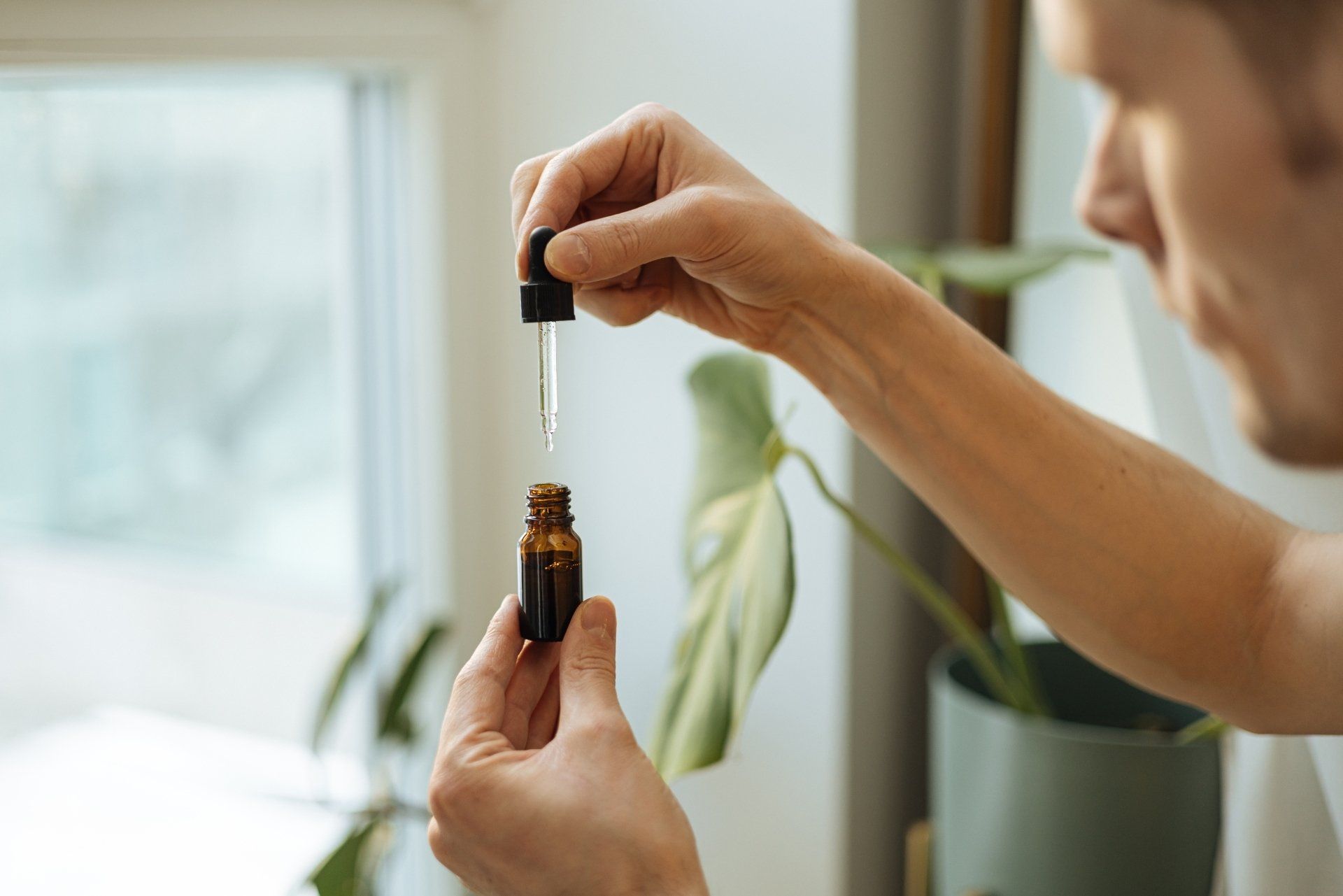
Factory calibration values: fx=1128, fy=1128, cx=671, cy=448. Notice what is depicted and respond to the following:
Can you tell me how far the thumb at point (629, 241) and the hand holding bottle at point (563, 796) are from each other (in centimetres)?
20

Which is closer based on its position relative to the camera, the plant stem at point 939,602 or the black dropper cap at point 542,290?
the black dropper cap at point 542,290

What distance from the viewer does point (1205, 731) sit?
1.06m

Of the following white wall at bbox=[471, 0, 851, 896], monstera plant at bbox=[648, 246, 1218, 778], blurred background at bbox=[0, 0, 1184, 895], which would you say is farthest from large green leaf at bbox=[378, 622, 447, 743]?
monstera plant at bbox=[648, 246, 1218, 778]

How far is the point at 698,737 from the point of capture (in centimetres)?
83

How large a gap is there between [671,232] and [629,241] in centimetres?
4

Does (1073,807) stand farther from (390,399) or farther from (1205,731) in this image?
(390,399)

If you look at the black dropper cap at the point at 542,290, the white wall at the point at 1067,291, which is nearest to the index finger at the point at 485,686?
the black dropper cap at the point at 542,290

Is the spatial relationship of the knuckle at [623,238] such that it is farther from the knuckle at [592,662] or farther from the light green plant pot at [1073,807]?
the light green plant pot at [1073,807]

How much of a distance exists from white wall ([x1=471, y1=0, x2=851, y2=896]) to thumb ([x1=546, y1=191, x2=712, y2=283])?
0.56 metres

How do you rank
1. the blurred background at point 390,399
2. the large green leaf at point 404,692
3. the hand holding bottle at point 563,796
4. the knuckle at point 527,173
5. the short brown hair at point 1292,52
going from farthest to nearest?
1. the large green leaf at point 404,692
2. the blurred background at point 390,399
3. the knuckle at point 527,173
4. the hand holding bottle at point 563,796
5. the short brown hair at point 1292,52

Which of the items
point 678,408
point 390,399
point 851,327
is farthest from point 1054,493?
point 390,399

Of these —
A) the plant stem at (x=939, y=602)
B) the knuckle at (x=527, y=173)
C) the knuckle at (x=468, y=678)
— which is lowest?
the plant stem at (x=939, y=602)

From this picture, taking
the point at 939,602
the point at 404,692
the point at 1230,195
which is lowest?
the point at 404,692

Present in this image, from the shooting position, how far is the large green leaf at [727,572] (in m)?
0.81
